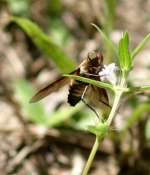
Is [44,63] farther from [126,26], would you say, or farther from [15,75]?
[126,26]

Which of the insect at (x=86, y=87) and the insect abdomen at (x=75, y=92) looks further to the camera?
the insect abdomen at (x=75, y=92)

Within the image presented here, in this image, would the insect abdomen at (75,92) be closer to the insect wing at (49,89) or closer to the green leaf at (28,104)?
the insect wing at (49,89)

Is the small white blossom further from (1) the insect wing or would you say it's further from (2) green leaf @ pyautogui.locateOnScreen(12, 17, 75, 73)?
(2) green leaf @ pyautogui.locateOnScreen(12, 17, 75, 73)

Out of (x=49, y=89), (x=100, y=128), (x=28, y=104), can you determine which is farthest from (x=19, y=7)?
(x=100, y=128)

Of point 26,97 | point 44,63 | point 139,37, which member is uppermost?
point 139,37

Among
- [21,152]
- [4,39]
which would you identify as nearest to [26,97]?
[21,152]

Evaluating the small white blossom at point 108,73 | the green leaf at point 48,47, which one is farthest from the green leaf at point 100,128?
the green leaf at point 48,47

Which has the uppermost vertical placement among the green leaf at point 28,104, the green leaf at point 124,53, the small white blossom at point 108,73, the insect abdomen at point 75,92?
the green leaf at point 124,53

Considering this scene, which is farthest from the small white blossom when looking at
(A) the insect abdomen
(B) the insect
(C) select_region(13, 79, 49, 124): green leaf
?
(C) select_region(13, 79, 49, 124): green leaf
